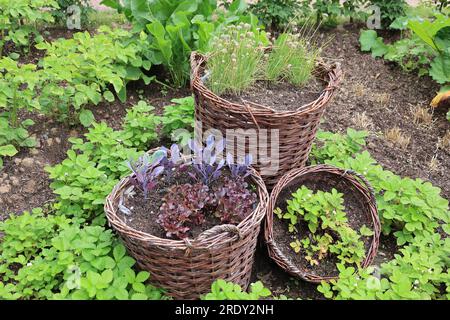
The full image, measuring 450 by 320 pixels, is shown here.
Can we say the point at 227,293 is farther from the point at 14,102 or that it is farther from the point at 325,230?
the point at 14,102

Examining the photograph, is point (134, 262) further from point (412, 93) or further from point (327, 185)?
point (412, 93)

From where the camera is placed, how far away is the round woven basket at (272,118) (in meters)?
2.65

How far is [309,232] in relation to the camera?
113 inches

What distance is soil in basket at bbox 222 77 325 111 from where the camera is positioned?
2.91 meters

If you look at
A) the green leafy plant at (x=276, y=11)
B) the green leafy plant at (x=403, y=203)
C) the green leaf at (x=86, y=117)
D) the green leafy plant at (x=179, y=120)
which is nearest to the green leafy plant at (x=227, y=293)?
the green leafy plant at (x=403, y=203)

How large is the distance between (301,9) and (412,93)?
1404 mm

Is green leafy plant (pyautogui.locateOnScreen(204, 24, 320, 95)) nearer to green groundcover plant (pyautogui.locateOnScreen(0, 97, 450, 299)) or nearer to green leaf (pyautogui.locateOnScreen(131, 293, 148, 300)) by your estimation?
green groundcover plant (pyautogui.locateOnScreen(0, 97, 450, 299))

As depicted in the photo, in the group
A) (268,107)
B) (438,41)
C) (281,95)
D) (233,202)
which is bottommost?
(438,41)

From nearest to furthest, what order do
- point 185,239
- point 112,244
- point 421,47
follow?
1. point 185,239
2. point 112,244
3. point 421,47

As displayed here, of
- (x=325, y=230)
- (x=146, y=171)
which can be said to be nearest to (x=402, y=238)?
(x=325, y=230)

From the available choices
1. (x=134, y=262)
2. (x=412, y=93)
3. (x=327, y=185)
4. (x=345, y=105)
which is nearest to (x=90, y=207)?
(x=134, y=262)

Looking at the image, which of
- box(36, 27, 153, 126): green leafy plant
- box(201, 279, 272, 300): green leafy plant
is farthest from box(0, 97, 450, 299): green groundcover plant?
box(36, 27, 153, 126): green leafy plant

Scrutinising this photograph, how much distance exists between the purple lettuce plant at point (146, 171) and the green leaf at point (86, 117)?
1105 mm

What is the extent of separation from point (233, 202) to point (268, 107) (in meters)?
0.59
